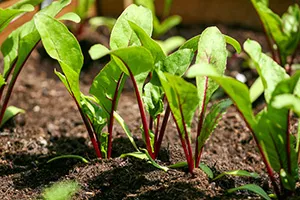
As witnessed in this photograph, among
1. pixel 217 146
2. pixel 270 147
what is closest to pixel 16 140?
pixel 217 146

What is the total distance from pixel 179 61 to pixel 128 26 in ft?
0.68

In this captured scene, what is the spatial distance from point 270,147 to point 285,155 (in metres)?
0.05

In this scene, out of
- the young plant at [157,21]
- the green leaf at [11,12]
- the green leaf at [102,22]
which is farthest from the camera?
the green leaf at [102,22]

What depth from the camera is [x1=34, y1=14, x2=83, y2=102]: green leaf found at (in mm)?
1870

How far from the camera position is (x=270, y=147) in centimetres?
172

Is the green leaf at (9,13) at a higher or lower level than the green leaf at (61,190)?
higher

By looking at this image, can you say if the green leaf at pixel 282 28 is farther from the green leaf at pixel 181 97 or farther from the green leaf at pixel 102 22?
the green leaf at pixel 102 22

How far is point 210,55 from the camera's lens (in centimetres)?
187

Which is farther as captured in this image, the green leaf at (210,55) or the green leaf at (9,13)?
the green leaf at (9,13)

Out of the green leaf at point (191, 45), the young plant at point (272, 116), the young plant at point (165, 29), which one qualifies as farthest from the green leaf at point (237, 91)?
the young plant at point (165, 29)

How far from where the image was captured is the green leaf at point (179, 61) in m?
1.86

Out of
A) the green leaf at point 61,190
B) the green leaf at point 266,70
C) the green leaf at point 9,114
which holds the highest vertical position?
the green leaf at point 266,70

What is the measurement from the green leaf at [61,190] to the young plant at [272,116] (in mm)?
552

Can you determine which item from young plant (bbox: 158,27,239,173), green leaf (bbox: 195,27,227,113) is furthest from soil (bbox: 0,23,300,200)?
green leaf (bbox: 195,27,227,113)
